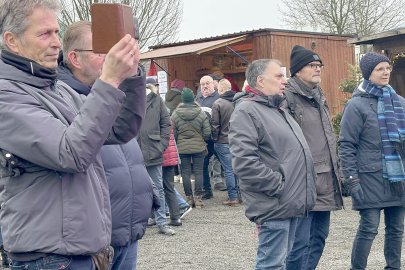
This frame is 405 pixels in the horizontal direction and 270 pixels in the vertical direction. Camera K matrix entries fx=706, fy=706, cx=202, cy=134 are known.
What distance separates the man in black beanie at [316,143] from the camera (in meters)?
5.49

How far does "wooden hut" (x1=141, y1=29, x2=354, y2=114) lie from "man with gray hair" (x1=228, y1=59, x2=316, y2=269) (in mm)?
9349

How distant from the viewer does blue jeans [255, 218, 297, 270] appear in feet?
15.6

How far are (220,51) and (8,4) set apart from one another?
1452cm

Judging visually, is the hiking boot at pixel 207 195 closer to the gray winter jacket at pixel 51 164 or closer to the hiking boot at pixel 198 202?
the hiking boot at pixel 198 202

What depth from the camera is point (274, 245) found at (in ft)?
15.6

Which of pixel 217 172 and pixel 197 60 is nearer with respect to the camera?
pixel 217 172

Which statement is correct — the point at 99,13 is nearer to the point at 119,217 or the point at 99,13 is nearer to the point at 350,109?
the point at 119,217

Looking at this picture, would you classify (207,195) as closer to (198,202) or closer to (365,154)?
(198,202)

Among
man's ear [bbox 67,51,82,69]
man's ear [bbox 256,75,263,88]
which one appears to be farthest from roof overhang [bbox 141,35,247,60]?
man's ear [bbox 67,51,82,69]

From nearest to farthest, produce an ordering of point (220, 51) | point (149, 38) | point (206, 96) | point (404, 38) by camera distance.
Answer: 1. point (404, 38)
2. point (206, 96)
3. point (220, 51)
4. point (149, 38)

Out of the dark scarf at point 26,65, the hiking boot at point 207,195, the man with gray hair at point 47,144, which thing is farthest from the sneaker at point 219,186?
the dark scarf at point 26,65

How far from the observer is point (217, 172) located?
1326 cm

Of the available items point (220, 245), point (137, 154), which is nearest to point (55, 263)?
point (137, 154)

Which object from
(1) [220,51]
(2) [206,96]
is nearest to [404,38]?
(2) [206,96]
